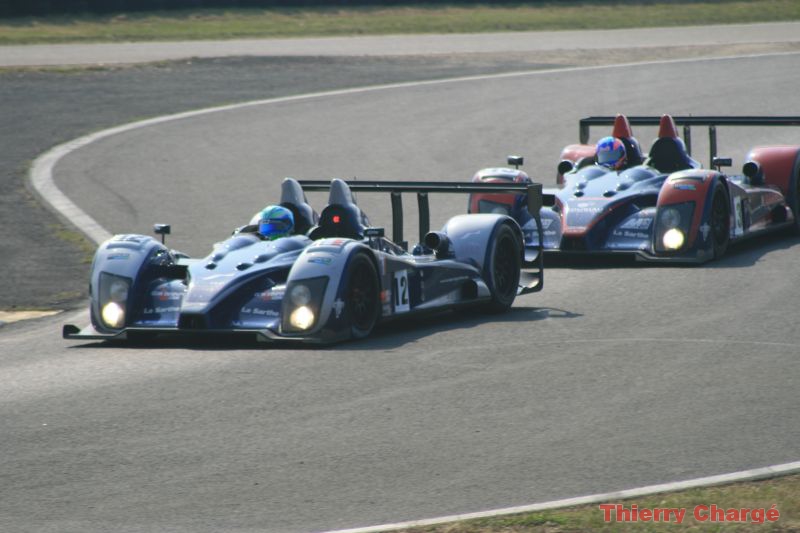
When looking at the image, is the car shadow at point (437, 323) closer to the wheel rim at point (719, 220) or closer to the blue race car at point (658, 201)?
the blue race car at point (658, 201)

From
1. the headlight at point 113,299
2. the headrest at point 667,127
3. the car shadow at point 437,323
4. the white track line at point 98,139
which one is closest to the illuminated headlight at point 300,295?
the car shadow at point 437,323

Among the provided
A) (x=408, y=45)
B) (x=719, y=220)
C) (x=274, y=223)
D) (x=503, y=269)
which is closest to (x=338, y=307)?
(x=274, y=223)

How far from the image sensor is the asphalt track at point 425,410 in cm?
696

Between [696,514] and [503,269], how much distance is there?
6700mm

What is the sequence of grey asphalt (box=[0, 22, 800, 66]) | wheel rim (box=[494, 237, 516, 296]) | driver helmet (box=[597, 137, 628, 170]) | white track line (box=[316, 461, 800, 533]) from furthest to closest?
grey asphalt (box=[0, 22, 800, 66]), driver helmet (box=[597, 137, 628, 170]), wheel rim (box=[494, 237, 516, 296]), white track line (box=[316, 461, 800, 533])

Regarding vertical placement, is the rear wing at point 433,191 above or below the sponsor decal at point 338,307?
above

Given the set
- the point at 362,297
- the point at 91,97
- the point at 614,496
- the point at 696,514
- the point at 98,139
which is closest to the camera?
the point at 696,514

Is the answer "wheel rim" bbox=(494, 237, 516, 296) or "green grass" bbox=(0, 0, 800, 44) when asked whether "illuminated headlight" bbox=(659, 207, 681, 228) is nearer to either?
"wheel rim" bbox=(494, 237, 516, 296)

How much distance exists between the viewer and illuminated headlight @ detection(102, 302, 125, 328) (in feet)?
36.3

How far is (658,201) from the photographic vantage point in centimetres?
1483

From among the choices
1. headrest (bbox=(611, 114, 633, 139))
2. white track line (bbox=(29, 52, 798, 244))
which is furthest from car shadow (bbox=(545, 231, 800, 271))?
white track line (bbox=(29, 52, 798, 244))

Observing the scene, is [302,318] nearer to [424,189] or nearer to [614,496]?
[424,189]

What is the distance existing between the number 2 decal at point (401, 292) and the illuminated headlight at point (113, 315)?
206 cm

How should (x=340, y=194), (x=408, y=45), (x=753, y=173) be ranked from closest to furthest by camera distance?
(x=340, y=194)
(x=753, y=173)
(x=408, y=45)
